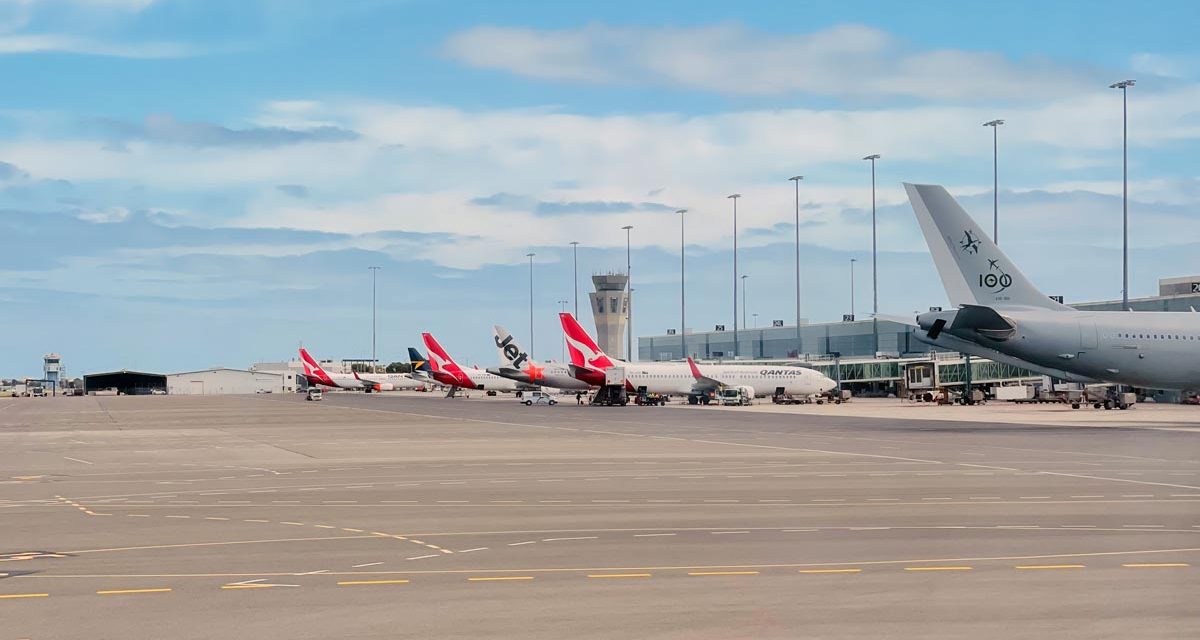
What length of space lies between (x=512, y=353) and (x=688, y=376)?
22284 mm

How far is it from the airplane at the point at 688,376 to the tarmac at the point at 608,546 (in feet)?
247

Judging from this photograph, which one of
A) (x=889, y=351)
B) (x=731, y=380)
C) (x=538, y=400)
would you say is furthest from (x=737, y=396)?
(x=889, y=351)

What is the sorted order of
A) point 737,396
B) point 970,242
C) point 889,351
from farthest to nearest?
point 889,351 → point 737,396 → point 970,242

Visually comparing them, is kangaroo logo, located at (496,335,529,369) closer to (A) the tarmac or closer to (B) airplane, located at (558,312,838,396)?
(B) airplane, located at (558,312,838,396)

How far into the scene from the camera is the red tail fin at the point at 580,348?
373ft

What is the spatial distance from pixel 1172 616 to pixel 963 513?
9225mm

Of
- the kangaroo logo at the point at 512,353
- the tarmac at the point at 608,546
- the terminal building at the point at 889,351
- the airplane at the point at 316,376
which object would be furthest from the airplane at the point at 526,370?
the tarmac at the point at 608,546

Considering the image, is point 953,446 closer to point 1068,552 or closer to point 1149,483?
point 1149,483

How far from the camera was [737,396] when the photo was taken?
110m

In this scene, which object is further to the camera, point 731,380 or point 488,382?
point 488,382

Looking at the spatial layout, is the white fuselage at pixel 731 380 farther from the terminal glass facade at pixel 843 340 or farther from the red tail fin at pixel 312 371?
the red tail fin at pixel 312 371

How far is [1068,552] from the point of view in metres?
16.1

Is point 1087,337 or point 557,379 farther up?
point 1087,337

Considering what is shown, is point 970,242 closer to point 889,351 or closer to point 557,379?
point 557,379
